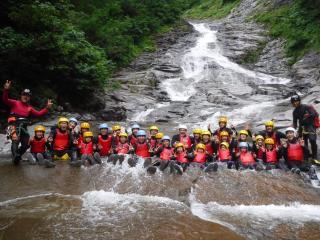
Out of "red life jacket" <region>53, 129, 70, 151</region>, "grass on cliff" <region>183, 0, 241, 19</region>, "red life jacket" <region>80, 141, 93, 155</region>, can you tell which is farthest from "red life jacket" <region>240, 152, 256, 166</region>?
"grass on cliff" <region>183, 0, 241, 19</region>

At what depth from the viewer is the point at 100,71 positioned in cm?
1759

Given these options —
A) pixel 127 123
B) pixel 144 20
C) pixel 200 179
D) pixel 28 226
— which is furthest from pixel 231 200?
pixel 144 20

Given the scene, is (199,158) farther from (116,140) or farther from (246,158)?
(116,140)

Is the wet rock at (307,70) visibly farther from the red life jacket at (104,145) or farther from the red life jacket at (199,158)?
the red life jacket at (104,145)

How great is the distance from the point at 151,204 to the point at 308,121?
531 centimetres

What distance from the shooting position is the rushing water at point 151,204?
5797mm

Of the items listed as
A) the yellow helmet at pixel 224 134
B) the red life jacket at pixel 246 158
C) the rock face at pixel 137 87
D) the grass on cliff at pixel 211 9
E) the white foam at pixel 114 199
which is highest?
the grass on cliff at pixel 211 9

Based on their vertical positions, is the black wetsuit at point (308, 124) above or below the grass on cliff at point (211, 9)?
below

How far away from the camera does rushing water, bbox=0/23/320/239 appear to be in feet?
19.0

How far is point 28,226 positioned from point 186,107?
50.5ft

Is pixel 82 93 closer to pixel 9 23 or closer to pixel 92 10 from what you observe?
pixel 9 23

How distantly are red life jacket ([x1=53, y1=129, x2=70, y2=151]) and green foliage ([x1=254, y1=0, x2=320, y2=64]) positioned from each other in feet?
68.1

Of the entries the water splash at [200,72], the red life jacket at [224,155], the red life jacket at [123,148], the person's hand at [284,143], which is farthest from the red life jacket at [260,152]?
the water splash at [200,72]

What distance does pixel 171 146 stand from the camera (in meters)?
10.5
